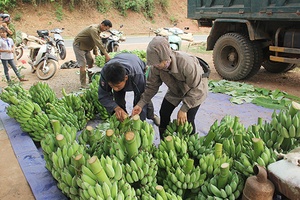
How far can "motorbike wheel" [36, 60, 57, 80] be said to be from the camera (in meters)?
7.79

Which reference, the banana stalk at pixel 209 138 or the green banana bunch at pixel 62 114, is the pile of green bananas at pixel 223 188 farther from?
the green banana bunch at pixel 62 114

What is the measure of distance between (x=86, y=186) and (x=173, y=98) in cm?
170

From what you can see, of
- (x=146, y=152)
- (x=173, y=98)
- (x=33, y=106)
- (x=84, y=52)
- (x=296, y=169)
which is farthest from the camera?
(x=84, y=52)

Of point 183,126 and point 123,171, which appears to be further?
point 183,126

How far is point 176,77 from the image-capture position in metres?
2.81

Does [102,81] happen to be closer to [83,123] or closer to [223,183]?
[83,123]

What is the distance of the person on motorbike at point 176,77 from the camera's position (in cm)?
245

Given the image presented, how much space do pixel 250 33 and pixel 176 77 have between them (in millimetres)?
4439

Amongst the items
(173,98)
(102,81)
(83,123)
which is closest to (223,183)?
(173,98)

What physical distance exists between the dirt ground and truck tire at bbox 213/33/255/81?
0.44 metres

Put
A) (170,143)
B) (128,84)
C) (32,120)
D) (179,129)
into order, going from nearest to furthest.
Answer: (170,143) → (179,129) → (128,84) → (32,120)

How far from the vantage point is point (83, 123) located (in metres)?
4.16

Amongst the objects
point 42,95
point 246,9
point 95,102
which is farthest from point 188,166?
point 246,9

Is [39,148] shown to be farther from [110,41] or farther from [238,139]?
[110,41]
